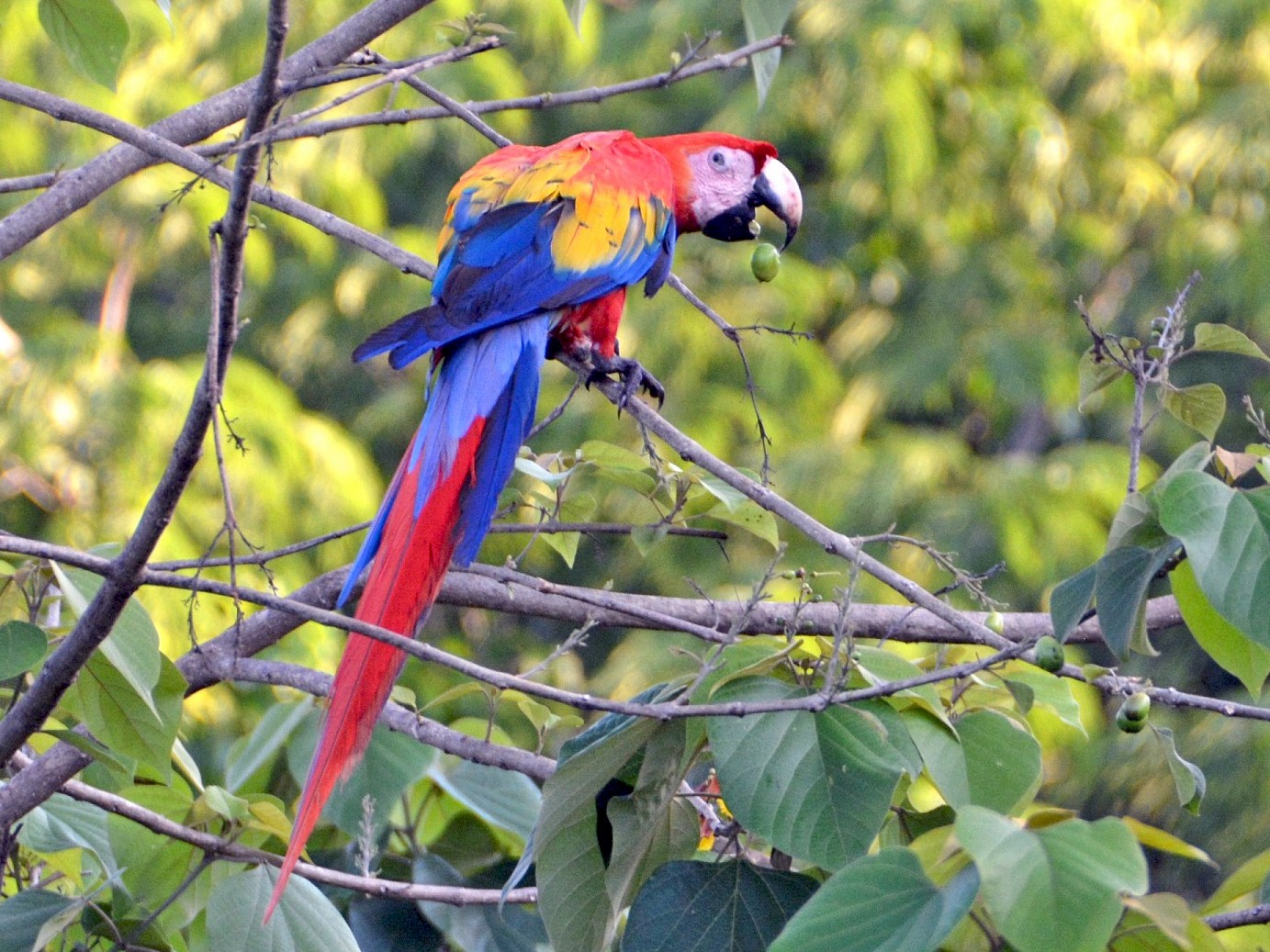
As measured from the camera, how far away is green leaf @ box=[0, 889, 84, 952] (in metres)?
0.80

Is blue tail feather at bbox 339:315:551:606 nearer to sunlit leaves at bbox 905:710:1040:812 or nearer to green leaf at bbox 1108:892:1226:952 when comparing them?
sunlit leaves at bbox 905:710:1040:812

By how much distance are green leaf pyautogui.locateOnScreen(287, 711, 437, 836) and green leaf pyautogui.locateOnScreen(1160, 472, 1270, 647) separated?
2.04 feet

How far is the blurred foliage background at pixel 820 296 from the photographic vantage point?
10.7 feet

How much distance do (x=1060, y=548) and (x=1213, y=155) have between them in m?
1.47

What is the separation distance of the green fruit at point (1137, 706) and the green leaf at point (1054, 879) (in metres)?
0.22

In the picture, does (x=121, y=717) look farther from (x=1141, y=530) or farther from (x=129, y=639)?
(x=1141, y=530)

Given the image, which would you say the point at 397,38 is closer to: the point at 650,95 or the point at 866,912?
the point at 650,95

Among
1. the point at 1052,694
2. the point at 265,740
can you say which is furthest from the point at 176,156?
the point at 1052,694

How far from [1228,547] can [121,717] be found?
0.63 m

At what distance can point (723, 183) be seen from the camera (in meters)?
1.71

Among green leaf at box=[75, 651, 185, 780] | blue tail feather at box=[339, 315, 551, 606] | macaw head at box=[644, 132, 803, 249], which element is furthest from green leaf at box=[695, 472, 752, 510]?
macaw head at box=[644, 132, 803, 249]

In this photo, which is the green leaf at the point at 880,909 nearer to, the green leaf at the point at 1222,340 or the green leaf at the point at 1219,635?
the green leaf at the point at 1219,635

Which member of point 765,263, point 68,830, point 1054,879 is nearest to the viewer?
point 1054,879

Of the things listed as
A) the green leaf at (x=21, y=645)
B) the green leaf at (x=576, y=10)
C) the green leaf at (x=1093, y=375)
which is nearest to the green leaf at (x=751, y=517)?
the green leaf at (x=1093, y=375)
